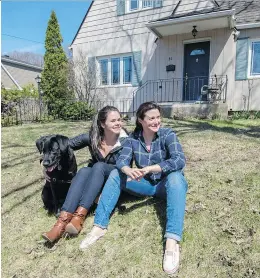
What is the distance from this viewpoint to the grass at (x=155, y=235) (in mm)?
2150

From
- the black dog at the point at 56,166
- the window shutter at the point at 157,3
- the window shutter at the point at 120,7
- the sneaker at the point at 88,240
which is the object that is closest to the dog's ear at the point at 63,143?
the black dog at the point at 56,166

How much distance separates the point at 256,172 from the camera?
340 cm

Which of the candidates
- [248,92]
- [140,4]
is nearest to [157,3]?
[140,4]

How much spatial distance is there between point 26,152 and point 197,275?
4.68 meters

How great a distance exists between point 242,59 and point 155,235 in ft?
29.2

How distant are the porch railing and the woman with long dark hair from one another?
279 inches

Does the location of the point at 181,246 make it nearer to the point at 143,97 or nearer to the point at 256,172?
the point at 256,172

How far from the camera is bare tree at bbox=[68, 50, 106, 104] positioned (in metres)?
12.8

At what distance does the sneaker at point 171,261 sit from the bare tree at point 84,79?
1106 cm

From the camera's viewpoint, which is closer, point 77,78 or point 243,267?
point 243,267

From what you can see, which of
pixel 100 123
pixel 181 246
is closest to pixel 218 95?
pixel 100 123

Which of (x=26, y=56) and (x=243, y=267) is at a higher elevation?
(x=26, y=56)

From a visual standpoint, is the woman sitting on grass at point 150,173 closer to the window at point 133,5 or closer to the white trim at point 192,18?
the white trim at point 192,18

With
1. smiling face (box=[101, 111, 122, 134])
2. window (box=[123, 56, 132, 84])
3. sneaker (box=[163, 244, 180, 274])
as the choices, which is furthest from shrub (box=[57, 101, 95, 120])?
sneaker (box=[163, 244, 180, 274])
